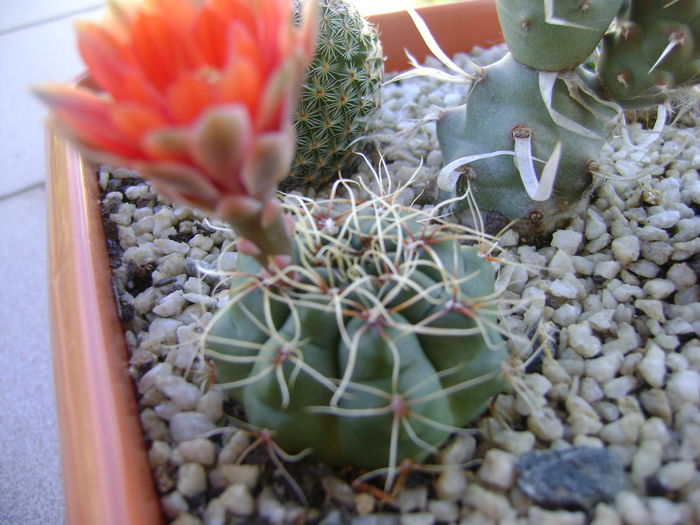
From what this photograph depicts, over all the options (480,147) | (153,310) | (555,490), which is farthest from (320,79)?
(555,490)

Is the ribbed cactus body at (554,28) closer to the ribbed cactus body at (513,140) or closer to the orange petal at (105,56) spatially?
the ribbed cactus body at (513,140)

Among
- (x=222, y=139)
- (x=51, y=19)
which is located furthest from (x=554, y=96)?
(x=51, y=19)

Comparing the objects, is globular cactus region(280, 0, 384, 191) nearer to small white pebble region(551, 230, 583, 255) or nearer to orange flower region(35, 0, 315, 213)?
small white pebble region(551, 230, 583, 255)

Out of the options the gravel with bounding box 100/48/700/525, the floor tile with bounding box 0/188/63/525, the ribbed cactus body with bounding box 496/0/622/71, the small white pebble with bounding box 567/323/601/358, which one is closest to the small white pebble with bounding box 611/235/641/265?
the gravel with bounding box 100/48/700/525

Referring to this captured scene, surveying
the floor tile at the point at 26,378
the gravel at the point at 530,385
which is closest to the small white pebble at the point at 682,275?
the gravel at the point at 530,385

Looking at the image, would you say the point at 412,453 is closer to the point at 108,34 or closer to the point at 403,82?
the point at 108,34
